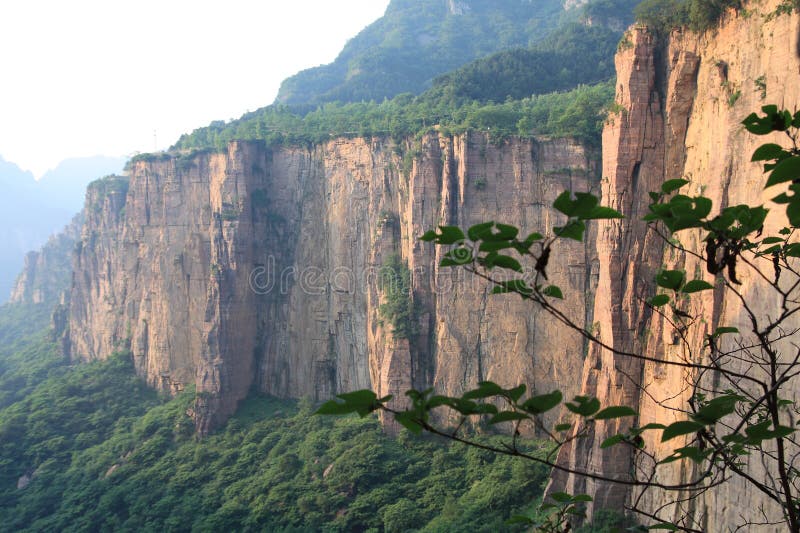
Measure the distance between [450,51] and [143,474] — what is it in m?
46.9

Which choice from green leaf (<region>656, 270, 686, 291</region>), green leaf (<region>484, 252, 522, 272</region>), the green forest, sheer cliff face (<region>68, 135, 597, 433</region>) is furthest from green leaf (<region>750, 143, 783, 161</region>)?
sheer cliff face (<region>68, 135, 597, 433</region>)

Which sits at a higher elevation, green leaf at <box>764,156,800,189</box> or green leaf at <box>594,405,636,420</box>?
green leaf at <box>764,156,800,189</box>

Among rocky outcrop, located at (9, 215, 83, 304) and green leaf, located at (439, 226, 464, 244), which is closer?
green leaf, located at (439, 226, 464, 244)

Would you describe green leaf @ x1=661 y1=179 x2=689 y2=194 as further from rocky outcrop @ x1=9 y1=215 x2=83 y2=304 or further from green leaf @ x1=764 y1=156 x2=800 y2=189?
rocky outcrop @ x1=9 y1=215 x2=83 y2=304

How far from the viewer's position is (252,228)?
1114 inches

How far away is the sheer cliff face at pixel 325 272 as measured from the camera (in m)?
21.8

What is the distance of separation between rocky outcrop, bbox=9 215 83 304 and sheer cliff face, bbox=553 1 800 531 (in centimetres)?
4793

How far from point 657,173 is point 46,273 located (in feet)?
170

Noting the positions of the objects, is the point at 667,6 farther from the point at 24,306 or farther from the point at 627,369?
the point at 24,306

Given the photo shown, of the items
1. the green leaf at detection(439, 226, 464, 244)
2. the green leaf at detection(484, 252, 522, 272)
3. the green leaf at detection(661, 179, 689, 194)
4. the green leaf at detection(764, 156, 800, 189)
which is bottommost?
the green leaf at detection(484, 252, 522, 272)

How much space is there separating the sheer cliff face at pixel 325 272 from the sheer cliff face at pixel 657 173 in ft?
17.7

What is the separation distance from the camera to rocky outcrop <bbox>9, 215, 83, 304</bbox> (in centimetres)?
5147

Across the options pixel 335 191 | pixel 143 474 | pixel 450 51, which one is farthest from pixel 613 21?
pixel 143 474

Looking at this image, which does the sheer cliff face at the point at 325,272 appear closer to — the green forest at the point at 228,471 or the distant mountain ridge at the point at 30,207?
the green forest at the point at 228,471
